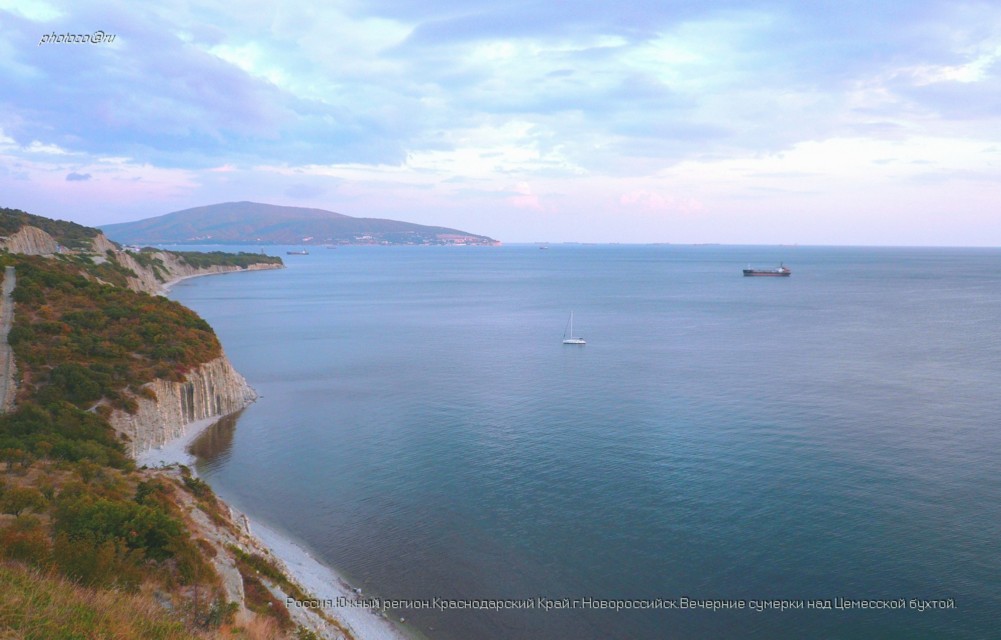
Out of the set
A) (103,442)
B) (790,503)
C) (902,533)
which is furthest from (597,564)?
(103,442)

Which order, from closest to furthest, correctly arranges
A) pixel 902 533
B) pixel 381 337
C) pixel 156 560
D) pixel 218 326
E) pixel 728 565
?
pixel 156 560 → pixel 728 565 → pixel 902 533 → pixel 381 337 → pixel 218 326

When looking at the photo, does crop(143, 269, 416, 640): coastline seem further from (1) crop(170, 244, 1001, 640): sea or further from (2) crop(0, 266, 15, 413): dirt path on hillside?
(2) crop(0, 266, 15, 413): dirt path on hillside

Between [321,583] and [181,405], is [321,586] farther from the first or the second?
[181,405]

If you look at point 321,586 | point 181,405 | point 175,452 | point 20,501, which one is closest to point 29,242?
point 181,405

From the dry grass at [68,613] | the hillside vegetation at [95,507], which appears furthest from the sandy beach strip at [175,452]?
the dry grass at [68,613]

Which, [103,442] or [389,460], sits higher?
[103,442]

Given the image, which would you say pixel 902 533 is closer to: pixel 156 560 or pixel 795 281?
pixel 156 560
